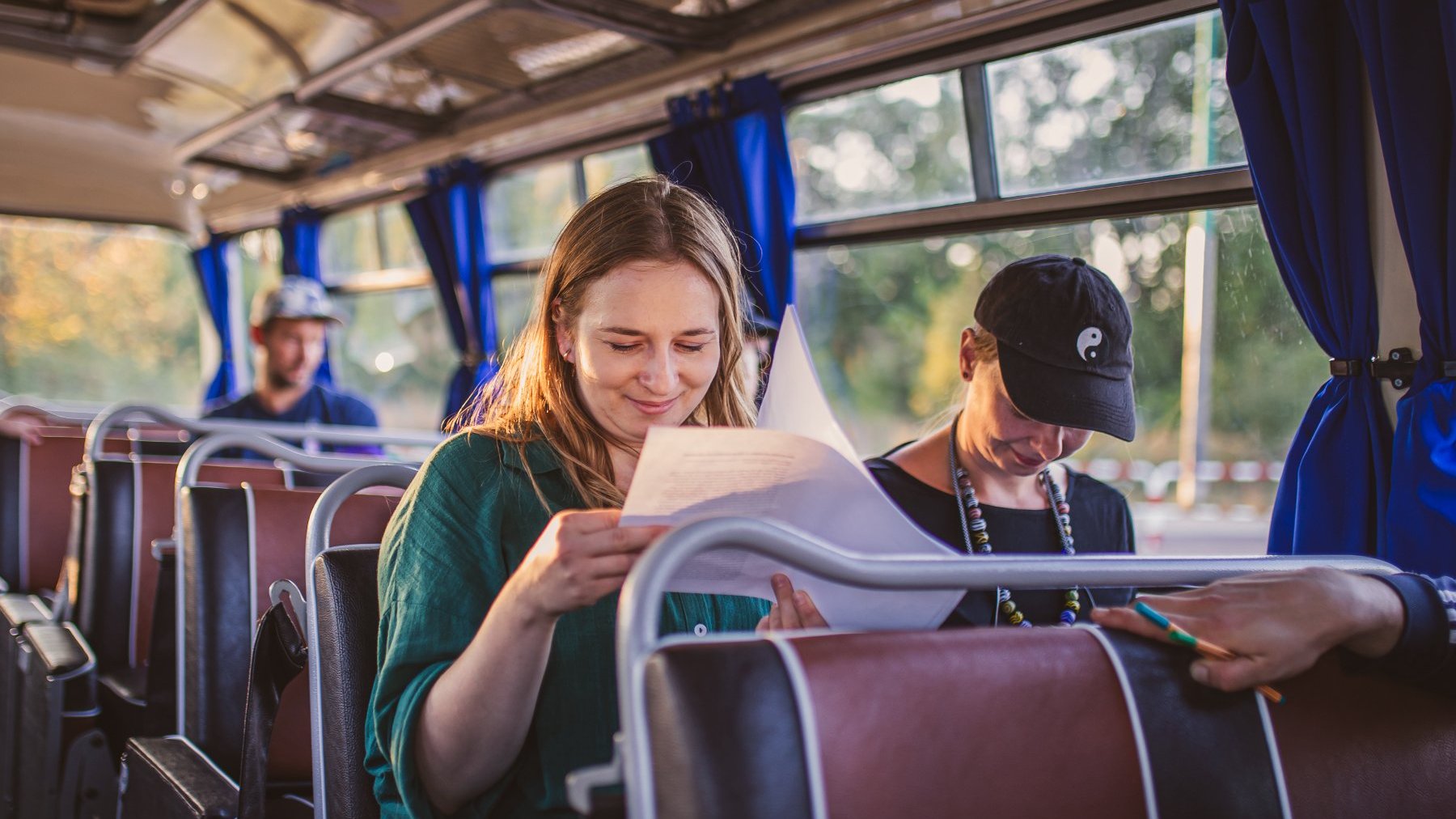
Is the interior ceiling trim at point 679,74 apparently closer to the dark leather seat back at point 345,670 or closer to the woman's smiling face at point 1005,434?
the woman's smiling face at point 1005,434

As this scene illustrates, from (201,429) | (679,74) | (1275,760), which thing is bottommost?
(1275,760)

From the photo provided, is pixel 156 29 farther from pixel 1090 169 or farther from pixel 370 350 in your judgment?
pixel 1090 169

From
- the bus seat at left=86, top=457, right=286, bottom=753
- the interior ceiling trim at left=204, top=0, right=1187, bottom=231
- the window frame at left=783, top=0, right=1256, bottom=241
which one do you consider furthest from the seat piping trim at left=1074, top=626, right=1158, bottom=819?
the bus seat at left=86, top=457, right=286, bottom=753

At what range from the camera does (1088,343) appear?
187cm

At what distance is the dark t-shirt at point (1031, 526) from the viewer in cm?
198

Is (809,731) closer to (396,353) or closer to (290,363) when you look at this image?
(290,363)

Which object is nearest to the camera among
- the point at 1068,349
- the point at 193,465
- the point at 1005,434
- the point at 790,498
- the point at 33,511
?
the point at 790,498

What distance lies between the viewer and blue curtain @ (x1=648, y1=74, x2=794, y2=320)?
4020 millimetres

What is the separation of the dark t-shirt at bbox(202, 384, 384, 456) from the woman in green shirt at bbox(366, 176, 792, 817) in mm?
3730

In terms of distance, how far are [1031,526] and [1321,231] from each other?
1.02m

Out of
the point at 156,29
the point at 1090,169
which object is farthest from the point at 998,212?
the point at 156,29

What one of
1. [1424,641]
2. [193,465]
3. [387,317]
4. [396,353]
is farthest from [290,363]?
[1424,641]

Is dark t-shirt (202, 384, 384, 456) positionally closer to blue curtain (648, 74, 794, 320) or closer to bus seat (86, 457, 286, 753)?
bus seat (86, 457, 286, 753)

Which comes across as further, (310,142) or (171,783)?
(310,142)
